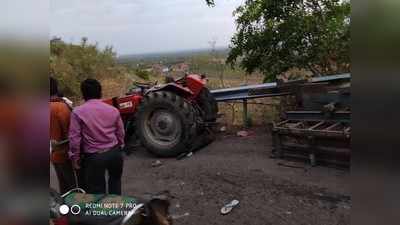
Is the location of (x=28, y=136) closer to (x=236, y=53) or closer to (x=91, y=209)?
(x=91, y=209)

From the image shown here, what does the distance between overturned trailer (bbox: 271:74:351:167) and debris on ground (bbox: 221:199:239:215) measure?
1.28 meters

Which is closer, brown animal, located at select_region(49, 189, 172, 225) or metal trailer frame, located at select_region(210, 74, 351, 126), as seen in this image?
brown animal, located at select_region(49, 189, 172, 225)

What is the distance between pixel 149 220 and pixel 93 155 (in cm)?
107

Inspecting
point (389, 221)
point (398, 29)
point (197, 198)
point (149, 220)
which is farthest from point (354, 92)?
point (197, 198)

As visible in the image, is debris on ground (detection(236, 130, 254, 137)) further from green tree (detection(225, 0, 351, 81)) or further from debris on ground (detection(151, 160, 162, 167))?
A: debris on ground (detection(151, 160, 162, 167))

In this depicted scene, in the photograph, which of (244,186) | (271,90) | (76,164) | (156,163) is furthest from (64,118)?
(271,90)

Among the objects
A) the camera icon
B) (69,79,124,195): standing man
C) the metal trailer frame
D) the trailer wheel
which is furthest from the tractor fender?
the camera icon

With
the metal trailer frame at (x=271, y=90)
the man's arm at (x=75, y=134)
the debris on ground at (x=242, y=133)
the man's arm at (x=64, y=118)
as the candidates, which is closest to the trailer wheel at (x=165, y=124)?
the metal trailer frame at (x=271, y=90)

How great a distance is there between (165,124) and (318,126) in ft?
6.67

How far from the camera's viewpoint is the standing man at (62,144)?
334cm

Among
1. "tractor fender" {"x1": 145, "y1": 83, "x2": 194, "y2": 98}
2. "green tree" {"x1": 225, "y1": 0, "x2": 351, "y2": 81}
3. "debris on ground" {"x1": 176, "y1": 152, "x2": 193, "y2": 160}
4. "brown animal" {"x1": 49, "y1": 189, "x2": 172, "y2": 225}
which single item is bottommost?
"debris on ground" {"x1": 176, "y1": 152, "x2": 193, "y2": 160}

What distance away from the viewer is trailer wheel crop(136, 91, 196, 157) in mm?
6109

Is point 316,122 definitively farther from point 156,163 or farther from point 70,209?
point 70,209

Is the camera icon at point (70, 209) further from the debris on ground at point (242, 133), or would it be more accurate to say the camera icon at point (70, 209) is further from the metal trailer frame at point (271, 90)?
the debris on ground at point (242, 133)
